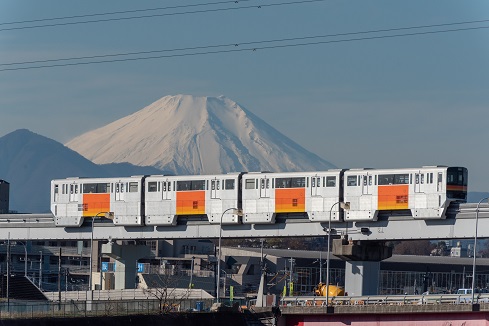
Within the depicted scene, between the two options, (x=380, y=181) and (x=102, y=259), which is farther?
(x=102, y=259)

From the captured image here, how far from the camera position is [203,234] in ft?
374

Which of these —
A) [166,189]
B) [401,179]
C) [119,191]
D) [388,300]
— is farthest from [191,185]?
[388,300]

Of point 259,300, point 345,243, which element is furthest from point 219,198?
point 259,300

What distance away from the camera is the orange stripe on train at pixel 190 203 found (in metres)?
114

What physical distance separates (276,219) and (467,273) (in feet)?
285

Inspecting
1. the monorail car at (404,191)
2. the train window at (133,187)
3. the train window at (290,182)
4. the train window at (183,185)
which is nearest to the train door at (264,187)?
the train window at (290,182)

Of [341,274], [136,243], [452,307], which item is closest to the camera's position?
[452,307]

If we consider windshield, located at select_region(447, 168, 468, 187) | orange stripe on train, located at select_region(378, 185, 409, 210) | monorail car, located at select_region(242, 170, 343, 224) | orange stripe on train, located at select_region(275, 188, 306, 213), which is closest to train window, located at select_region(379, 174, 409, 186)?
orange stripe on train, located at select_region(378, 185, 409, 210)

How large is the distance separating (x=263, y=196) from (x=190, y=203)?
24.4ft

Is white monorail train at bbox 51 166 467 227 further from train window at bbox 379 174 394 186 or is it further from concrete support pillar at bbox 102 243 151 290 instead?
concrete support pillar at bbox 102 243 151 290

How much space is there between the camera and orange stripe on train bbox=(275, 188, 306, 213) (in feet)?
356

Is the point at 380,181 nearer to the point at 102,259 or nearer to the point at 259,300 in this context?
the point at 259,300

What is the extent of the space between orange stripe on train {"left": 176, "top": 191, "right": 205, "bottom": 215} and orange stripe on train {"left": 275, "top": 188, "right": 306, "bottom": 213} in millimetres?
7363

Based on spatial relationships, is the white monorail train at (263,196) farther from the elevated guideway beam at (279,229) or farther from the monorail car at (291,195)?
the elevated guideway beam at (279,229)
